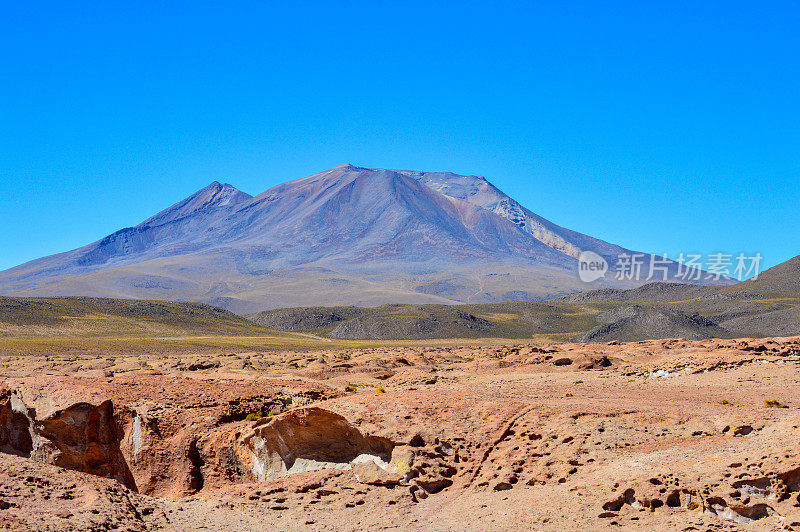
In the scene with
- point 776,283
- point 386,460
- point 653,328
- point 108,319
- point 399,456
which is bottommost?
point 386,460

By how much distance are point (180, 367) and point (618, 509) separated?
1200 inches

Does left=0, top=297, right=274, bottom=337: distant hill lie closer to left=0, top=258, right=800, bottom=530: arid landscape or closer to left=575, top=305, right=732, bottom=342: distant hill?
left=575, top=305, right=732, bottom=342: distant hill

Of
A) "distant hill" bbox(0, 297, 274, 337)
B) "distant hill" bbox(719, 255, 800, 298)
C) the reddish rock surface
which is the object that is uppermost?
"distant hill" bbox(719, 255, 800, 298)

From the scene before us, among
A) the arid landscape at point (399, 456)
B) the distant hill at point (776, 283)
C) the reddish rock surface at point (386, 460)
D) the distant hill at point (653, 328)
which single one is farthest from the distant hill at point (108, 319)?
the distant hill at point (776, 283)

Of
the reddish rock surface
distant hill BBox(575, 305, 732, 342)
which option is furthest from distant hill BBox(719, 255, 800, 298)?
the reddish rock surface

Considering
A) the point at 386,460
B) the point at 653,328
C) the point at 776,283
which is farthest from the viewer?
the point at 776,283

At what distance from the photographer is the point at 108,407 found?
15289 millimetres

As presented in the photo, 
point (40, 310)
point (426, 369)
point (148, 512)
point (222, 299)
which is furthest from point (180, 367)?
point (222, 299)

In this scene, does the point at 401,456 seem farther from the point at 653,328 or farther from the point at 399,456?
the point at 653,328

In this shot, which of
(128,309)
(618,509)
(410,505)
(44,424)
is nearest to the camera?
(618,509)

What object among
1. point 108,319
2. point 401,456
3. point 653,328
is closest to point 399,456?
point 401,456

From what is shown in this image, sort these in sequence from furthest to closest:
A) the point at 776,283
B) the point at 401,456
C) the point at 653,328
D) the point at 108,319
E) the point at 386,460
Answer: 1. the point at 776,283
2. the point at 653,328
3. the point at 108,319
4. the point at 386,460
5. the point at 401,456

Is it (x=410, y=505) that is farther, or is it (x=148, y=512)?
(x=410, y=505)

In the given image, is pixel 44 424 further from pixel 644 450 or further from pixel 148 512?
pixel 644 450
